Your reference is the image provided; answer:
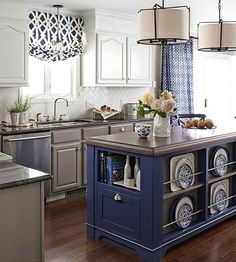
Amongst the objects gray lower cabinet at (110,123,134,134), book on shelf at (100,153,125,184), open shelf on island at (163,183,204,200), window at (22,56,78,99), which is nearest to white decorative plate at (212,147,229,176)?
open shelf on island at (163,183,204,200)

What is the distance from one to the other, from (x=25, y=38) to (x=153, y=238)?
9.85ft

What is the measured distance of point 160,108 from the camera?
144 inches

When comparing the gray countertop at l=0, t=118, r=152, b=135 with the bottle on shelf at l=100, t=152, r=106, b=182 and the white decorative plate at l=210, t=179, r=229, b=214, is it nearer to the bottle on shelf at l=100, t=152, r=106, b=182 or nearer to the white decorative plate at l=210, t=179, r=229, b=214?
the bottle on shelf at l=100, t=152, r=106, b=182

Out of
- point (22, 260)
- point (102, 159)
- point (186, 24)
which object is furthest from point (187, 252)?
point (186, 24)

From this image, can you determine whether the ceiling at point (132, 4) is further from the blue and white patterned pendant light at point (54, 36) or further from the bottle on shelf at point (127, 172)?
the bottle on shelf at point (127, 172)

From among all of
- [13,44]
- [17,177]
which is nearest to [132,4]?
[13,44]

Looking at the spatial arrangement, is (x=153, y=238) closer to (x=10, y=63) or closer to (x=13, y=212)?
(x=13, y=212)

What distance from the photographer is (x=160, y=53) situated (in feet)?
23.0

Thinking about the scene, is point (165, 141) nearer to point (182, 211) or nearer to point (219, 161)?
point (182, 211)

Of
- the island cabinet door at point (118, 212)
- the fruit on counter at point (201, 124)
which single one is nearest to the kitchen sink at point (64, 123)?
the fruit on counter at point (201, 124)

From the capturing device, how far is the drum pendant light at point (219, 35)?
3.94 m

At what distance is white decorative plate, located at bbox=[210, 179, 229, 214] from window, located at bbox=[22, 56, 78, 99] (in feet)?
8.84

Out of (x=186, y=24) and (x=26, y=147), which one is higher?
(x=186, y=24)

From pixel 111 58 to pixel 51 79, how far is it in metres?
0.94
